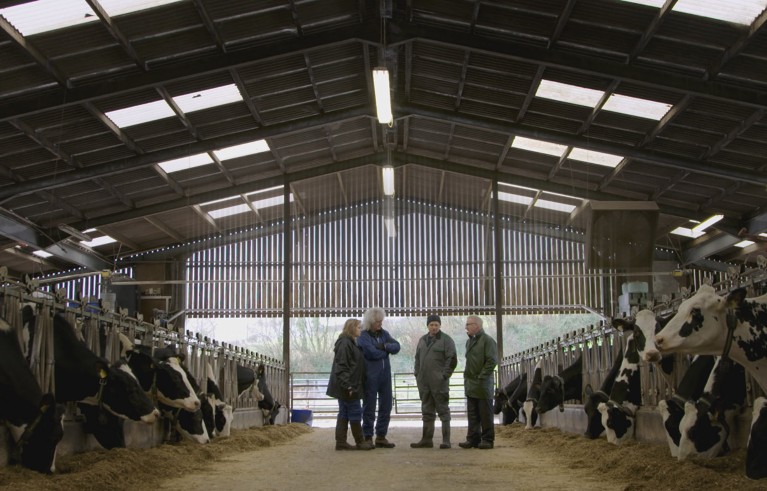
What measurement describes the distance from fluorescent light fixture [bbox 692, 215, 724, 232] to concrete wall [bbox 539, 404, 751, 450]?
8.84 meters

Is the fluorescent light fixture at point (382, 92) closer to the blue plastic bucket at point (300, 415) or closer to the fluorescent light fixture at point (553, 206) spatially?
the blue plastic bucket at point (300, 415)

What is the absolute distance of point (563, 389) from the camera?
12641mm

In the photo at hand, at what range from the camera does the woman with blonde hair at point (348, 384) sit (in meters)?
9.70

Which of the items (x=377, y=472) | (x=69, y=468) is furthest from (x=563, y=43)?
(x=69, y=468)

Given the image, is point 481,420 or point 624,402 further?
point 481,420

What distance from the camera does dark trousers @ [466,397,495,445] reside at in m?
9.98

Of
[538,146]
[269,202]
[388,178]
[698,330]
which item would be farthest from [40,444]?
[269,202]

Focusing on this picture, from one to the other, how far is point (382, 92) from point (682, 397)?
296 inches

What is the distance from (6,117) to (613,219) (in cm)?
1242

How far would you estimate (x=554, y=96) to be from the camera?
1614 centimetres

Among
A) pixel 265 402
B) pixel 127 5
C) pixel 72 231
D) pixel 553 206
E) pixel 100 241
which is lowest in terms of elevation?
pixel 265 402

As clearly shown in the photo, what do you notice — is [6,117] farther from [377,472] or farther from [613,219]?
[613,219]

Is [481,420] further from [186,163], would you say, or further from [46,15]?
[186,163]

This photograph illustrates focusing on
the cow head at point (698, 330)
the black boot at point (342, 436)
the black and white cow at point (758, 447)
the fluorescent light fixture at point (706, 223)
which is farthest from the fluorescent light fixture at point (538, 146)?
the black and white cow at point (758, 447)
